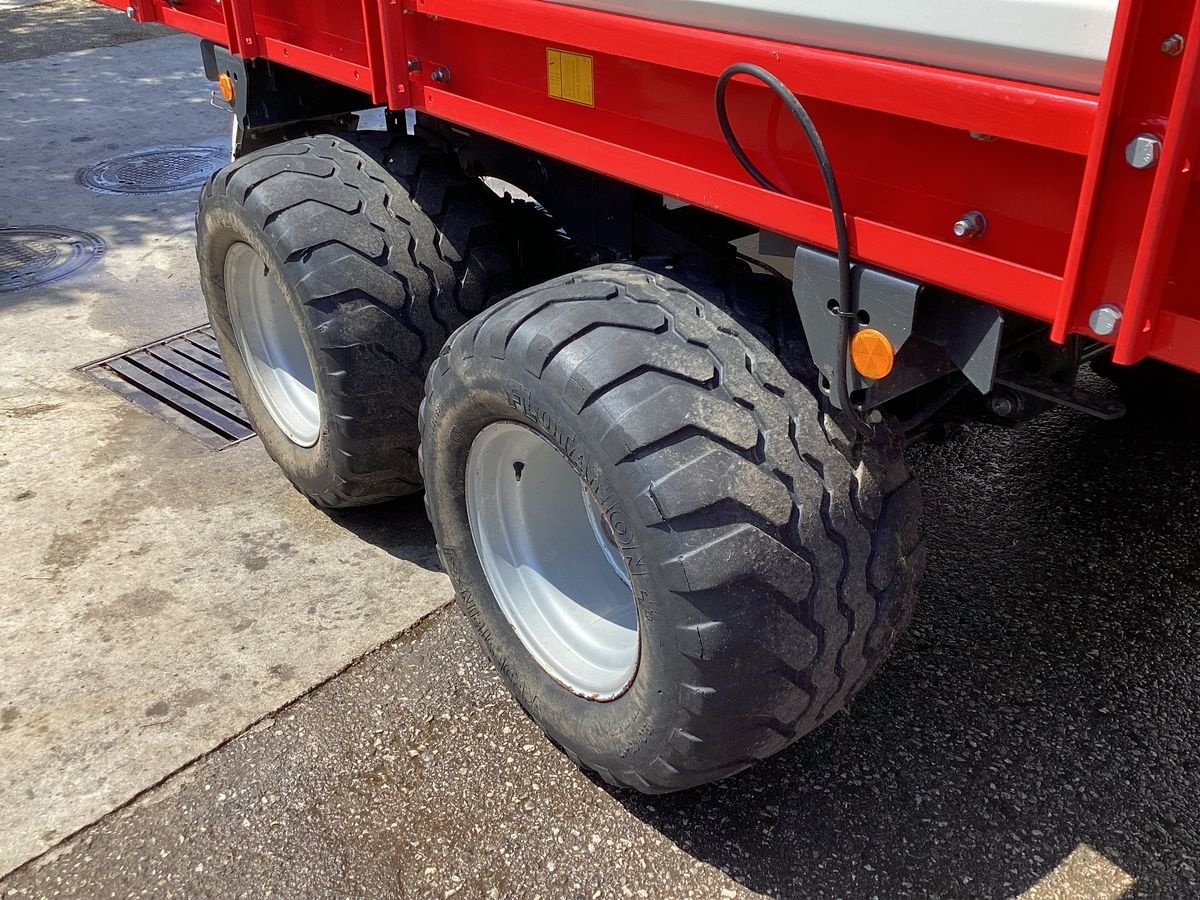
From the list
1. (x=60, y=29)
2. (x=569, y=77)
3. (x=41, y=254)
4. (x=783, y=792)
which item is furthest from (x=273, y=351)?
(x=60, y=29)

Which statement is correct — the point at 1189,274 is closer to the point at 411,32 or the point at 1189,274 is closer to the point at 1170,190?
the point at 1170,190

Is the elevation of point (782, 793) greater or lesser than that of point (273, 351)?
lesser

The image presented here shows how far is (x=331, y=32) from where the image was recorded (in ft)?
8.64

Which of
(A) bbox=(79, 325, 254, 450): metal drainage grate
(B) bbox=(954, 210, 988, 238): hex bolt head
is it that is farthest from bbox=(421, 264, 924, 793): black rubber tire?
(A) bbox=(79, 325, 254, 450): metal drainage grate

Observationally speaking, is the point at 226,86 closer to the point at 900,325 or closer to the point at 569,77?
the point at 569,77

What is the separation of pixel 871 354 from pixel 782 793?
44.0 inches

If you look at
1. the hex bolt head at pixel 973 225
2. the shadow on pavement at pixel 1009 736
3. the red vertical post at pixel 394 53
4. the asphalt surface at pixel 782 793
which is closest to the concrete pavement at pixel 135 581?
the asphalt surface at pixel 782 793

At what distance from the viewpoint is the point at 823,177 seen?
1.65m

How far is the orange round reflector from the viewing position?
3.42 meters

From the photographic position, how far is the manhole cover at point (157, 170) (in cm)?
631

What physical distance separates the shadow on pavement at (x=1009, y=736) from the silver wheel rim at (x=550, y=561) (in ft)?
1.21

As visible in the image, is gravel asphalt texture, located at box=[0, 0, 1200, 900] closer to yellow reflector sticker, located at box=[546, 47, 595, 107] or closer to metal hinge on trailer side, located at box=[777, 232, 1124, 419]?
metal hinge on trailer side, located at box=[777, 232, 1124, 419]

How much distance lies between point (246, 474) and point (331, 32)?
1558mm

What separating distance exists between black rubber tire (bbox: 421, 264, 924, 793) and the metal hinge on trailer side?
0.15 metres
